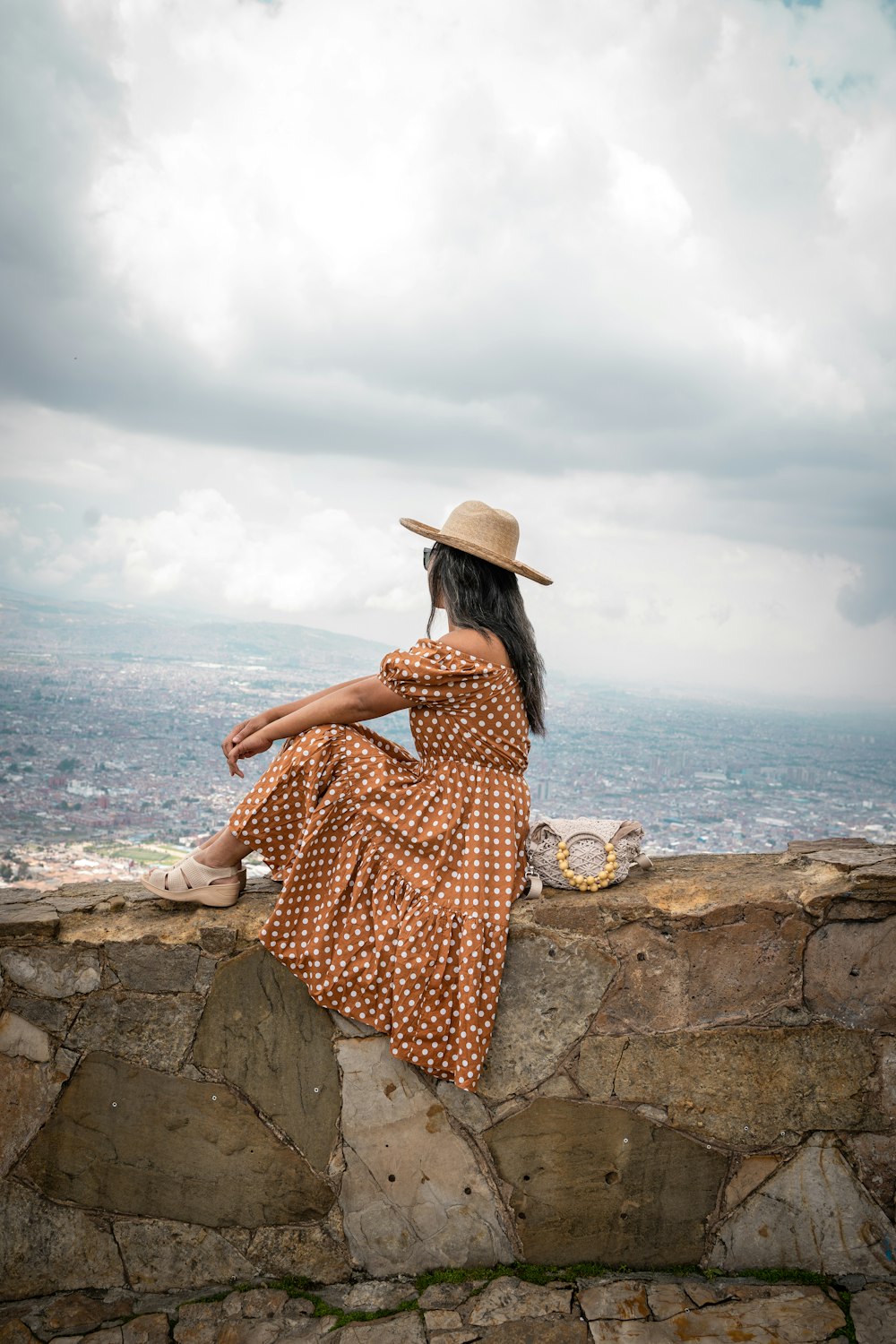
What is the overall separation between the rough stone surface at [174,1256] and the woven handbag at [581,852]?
1493mm

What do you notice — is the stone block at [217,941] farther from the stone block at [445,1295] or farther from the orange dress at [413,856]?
the stone block at [445,1295]

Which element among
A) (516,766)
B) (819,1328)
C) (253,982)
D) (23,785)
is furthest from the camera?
(23,785)

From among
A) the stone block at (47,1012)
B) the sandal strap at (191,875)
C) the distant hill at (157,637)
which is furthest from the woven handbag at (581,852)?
the distant hill at (157,637)

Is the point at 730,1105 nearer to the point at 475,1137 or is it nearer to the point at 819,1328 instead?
the point at 819,1328

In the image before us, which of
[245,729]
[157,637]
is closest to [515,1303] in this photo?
[245,729]

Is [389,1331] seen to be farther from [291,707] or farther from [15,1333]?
[291,707]

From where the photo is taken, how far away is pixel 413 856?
2.86 m

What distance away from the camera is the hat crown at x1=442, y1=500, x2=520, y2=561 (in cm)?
304

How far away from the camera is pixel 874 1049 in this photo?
2793 millimetres

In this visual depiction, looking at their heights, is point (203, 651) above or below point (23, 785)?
above

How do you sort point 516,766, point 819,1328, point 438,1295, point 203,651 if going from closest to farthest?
point 819,1328
point 438,1295
point 516,766
point 203,651

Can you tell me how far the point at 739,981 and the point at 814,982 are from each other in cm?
24

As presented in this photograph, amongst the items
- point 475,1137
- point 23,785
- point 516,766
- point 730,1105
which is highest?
point 516,766

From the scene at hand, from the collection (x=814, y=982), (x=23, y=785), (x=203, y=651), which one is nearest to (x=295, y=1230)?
(x=814, y=982)
